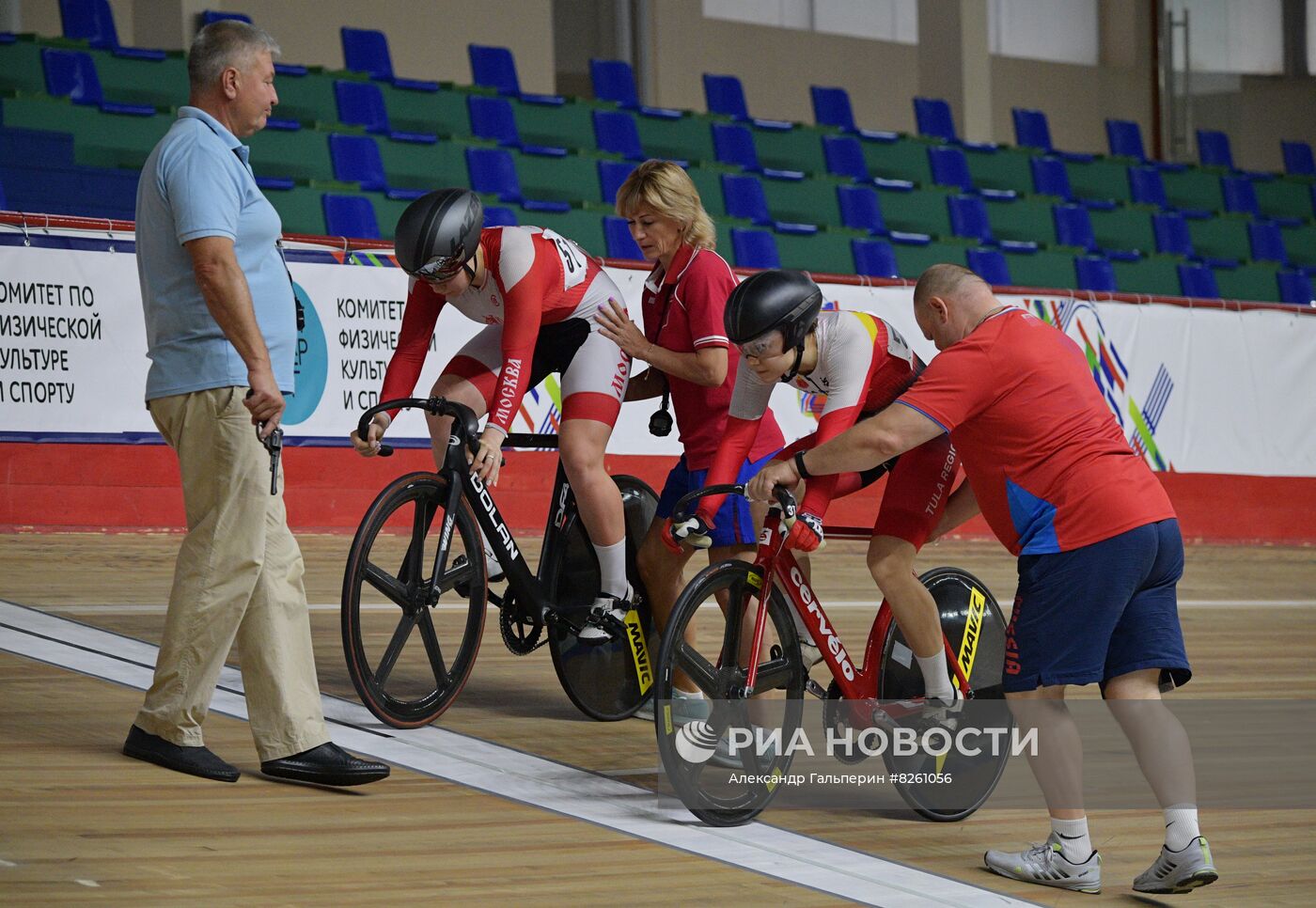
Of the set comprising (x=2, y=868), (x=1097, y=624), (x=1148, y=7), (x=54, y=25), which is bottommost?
(x=2, y=868)

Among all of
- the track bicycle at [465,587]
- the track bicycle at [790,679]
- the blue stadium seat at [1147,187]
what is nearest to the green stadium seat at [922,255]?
the blue stadium seat at [1147,187]

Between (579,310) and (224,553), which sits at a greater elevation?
(579,310)

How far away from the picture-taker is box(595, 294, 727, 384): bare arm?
14.4 feet

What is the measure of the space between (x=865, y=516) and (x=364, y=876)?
260 inches

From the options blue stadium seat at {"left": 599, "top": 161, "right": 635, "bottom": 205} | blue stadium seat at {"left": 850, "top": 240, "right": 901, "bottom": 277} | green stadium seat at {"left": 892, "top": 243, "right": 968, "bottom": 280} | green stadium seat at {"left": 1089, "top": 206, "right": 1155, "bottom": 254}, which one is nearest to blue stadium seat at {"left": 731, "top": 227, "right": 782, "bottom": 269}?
blue stadium seat at {"left": 850, "top": 240, "right": 901, "bottom": 277}

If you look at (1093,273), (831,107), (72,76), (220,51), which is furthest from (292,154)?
(220,51)

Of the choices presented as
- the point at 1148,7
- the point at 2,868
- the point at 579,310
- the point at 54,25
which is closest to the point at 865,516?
the point at 579,310

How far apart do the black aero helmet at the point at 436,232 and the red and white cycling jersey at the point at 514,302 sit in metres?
0.16

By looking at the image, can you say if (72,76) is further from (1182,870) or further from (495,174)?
(1182,870)

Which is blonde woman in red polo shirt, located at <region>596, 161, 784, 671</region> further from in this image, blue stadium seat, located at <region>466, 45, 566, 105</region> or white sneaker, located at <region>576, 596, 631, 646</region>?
blue stadium seat, located at <region>466, 45, 566, 105</region>

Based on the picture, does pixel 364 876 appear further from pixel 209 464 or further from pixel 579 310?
pixel 579 310

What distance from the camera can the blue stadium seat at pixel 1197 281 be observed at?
14.0 meters

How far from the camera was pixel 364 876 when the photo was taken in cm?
308

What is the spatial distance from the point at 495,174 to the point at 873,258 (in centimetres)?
289
